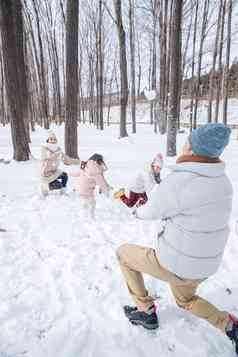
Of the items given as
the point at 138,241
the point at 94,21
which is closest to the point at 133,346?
the point at 138,241

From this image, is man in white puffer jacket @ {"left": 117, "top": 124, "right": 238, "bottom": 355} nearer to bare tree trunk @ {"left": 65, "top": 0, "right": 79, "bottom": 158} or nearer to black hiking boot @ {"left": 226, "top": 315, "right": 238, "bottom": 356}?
black hiking boot @ {"left": 226, "top": 315, "right": 238, "bottom": 356}

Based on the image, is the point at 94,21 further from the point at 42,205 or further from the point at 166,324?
the point at 166,324

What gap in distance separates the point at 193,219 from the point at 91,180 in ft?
9.61

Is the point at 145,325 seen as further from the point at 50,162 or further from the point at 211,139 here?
the point at 50,162

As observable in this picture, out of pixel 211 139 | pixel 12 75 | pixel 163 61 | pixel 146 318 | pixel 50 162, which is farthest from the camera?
pixel 163 61

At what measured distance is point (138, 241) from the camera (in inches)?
156

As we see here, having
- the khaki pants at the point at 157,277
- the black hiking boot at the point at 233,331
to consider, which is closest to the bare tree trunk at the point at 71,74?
the khaki pants at the point at 157,277

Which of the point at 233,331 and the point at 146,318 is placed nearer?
the point at 233,331

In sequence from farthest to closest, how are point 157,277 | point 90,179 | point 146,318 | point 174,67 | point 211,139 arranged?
point 174,67
point 90,179
point 146,318
point 157,277
point 211,139

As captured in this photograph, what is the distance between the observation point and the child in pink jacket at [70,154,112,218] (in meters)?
4.59

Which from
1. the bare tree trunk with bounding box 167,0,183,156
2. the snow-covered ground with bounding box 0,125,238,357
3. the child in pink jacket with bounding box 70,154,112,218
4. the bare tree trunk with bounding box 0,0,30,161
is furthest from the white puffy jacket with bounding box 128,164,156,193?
the bare tree trunk with bounding box 167,0,183,156

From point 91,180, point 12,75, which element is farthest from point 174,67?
point 91,180

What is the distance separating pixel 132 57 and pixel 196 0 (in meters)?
5.46

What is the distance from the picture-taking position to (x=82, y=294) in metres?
2.73
